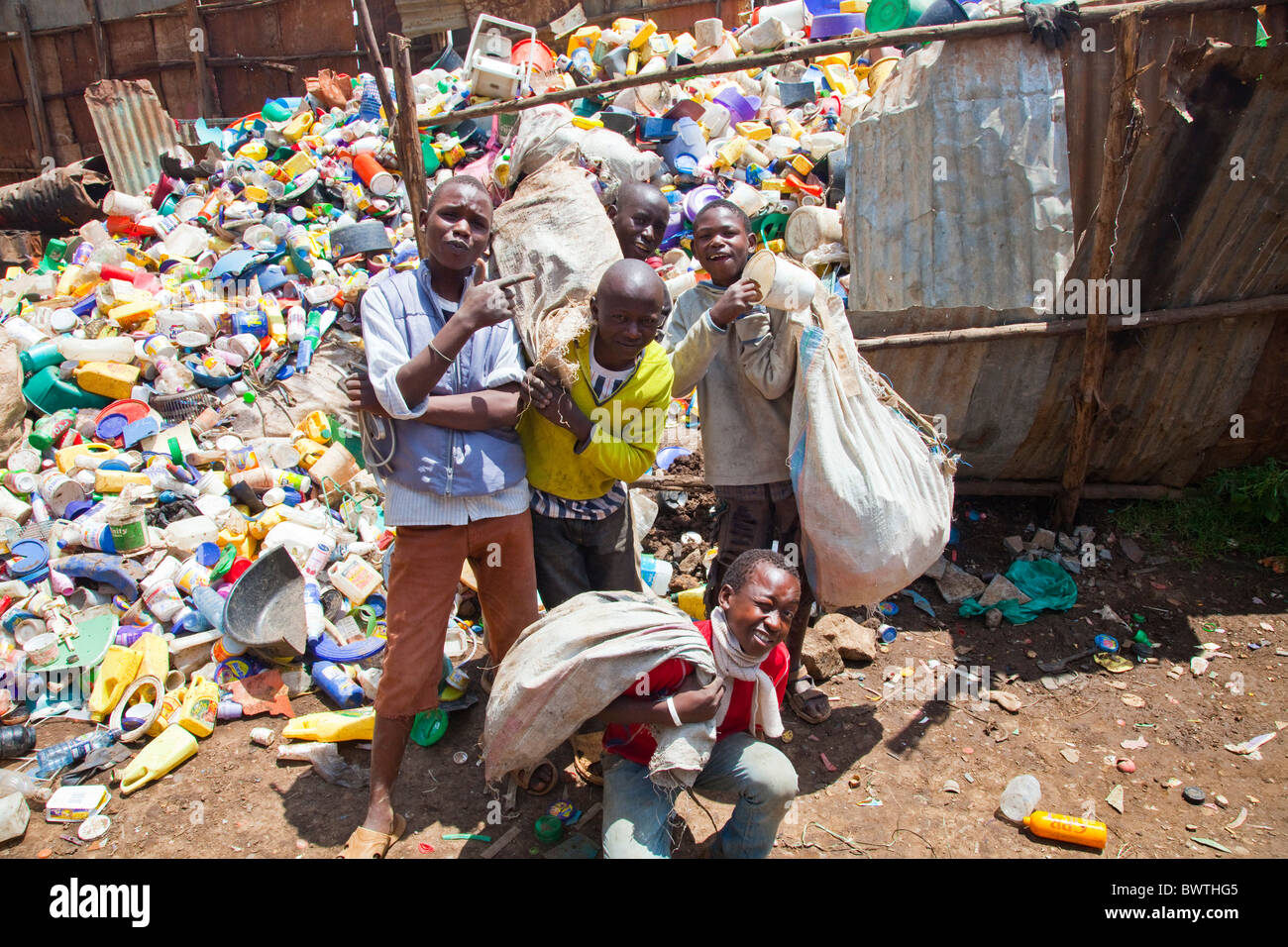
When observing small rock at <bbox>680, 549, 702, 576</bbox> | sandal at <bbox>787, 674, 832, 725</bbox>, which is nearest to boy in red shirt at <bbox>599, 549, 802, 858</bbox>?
sandal at <bbox>787, 674, 832, 725</bbox>

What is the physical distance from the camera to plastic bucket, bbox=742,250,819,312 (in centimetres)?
235

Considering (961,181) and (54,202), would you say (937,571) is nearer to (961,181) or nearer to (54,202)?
(961,181)

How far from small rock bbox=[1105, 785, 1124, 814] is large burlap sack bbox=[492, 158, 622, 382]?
2.20m

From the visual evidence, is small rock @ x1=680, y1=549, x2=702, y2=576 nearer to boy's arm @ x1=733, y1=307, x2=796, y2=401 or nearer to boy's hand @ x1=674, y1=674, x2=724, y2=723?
boy's arm @ x1=733, y1=307, x2=796, y2=401

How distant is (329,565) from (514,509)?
1.77m

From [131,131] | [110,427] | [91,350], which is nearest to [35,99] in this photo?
[131,131]

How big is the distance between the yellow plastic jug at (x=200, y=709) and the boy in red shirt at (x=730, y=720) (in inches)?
67.1

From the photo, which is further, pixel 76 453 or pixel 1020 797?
pixel 76 453

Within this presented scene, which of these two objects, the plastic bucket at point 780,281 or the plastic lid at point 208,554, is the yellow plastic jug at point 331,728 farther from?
the plastic bucket at point 780,281

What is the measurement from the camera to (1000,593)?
11.9ft

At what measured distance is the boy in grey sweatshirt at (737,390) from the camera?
251 cm

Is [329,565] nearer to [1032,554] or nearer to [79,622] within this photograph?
[79,622]

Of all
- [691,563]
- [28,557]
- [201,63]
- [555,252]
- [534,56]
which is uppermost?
[201,63]

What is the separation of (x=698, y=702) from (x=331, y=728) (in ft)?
5.09
